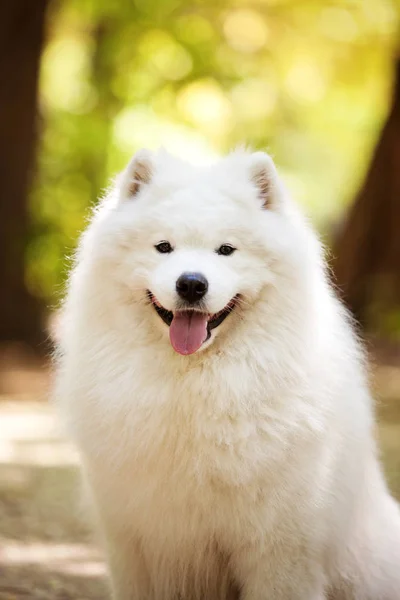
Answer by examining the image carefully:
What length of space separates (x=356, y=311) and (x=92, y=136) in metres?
7.06

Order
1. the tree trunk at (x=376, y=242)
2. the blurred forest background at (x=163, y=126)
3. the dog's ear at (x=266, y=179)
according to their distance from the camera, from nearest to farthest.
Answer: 1. the dog's ear at (x=266, y=179)
2. the blurred forest background at (x=163, y=126)
3. the tree trunk at (x=376, y=242)

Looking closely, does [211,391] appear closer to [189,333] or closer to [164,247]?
[189,333]

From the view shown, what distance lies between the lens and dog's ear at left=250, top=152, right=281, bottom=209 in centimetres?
408

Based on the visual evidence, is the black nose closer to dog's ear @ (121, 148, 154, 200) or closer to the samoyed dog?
the samoyed dog

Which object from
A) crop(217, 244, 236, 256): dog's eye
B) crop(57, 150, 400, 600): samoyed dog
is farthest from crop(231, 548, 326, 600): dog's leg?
crop(217, 244, 236, 256): dog's eye

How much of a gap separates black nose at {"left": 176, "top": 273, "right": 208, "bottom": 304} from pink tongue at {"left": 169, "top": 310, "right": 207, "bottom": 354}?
0.12 m

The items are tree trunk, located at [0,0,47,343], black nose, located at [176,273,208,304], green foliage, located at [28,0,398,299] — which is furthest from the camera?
green foliage, located at [28,0,398,299]

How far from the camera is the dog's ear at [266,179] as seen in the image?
13.4 feet

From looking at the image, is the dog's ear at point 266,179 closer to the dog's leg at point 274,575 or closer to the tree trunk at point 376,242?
the dog's leg at point 274,575

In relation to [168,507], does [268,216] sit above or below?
above

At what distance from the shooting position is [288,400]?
3.93 m

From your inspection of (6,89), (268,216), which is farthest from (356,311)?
(268,216)

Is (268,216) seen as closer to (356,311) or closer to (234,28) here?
(356,311)

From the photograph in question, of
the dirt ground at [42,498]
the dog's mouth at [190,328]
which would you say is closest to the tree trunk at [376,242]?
the dirt ground at [42,498]
